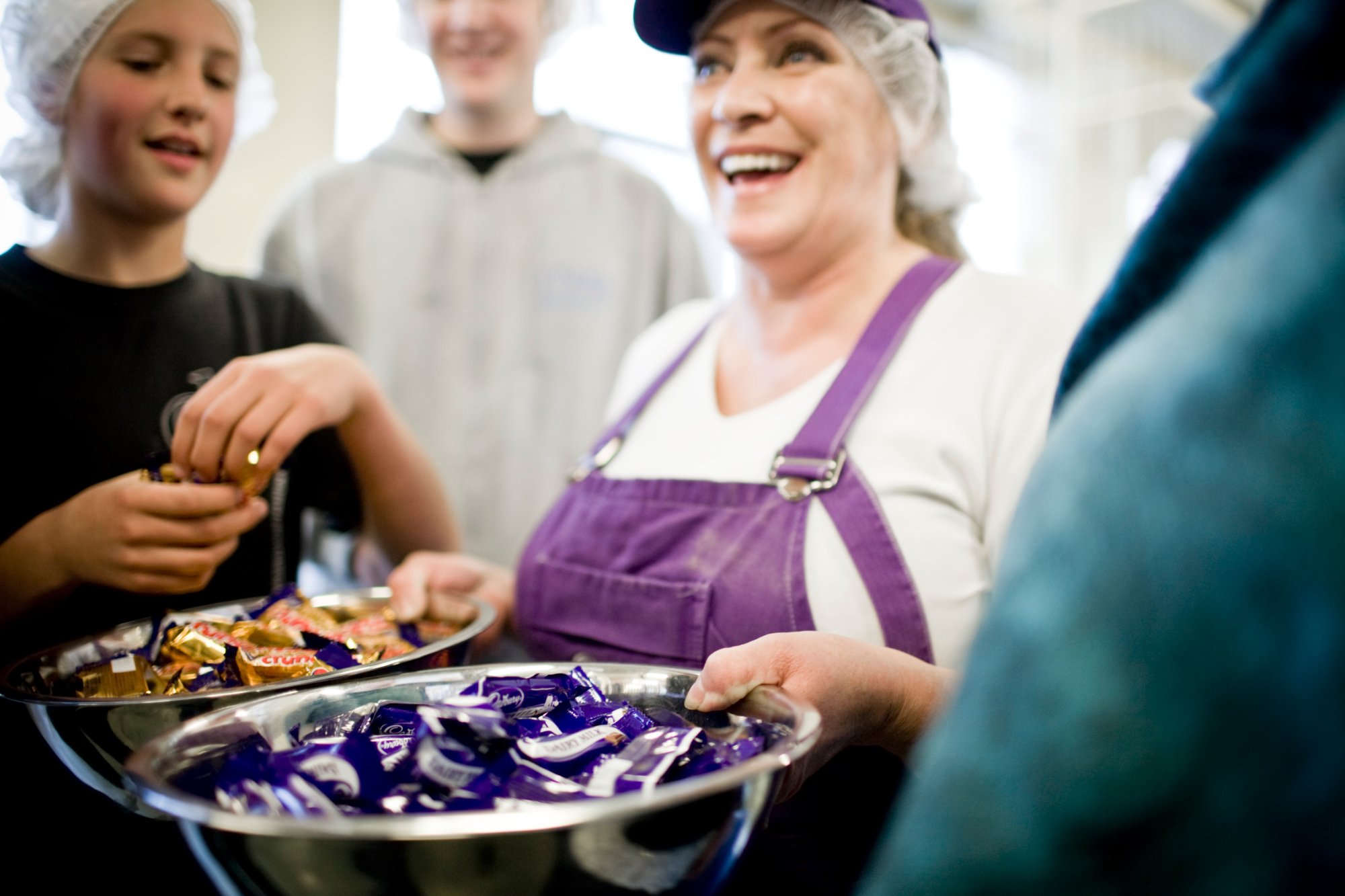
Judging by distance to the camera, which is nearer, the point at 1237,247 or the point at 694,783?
the point at 1237,247

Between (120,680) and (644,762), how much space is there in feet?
1.18

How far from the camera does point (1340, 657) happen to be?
0.18 metres

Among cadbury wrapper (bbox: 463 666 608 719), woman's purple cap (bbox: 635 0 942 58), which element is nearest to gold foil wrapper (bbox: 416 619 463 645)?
cadbury wrapper (bbox: 463 666 608 719)

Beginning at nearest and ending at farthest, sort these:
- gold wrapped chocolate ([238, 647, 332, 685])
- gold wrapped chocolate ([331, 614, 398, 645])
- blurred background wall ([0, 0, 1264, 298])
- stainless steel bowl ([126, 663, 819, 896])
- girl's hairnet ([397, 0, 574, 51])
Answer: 1. stainless steel bowl ([126, 663, 819, 896])
2. gold wrapped chocolate ([238, 647, 332, 685])
3. gold wrapped chocolate ([331, 614, 398, 645])
4. girl's hairnet ([397, 0, 574, 51])
5. blurred background wall ([0, 0, 1264, 298])

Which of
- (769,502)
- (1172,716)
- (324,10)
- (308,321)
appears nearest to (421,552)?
(308,321)

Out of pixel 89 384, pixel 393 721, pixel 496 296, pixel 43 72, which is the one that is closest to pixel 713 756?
pixel 393 721

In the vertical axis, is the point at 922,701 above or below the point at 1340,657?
below

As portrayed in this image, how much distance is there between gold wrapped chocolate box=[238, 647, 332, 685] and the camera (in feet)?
1.72

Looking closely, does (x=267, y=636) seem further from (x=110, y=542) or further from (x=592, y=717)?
(x=592, y=717)

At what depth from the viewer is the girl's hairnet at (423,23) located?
1.32m

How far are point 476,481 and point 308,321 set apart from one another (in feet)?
2.09

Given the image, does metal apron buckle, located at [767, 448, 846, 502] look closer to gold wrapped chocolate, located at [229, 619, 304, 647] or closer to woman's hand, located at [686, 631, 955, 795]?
woman's hand, located at [686, 631, 955, 795]

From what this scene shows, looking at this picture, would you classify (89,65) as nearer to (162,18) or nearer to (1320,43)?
(162,18)

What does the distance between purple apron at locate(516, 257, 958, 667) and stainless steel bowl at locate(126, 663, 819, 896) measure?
30cm
